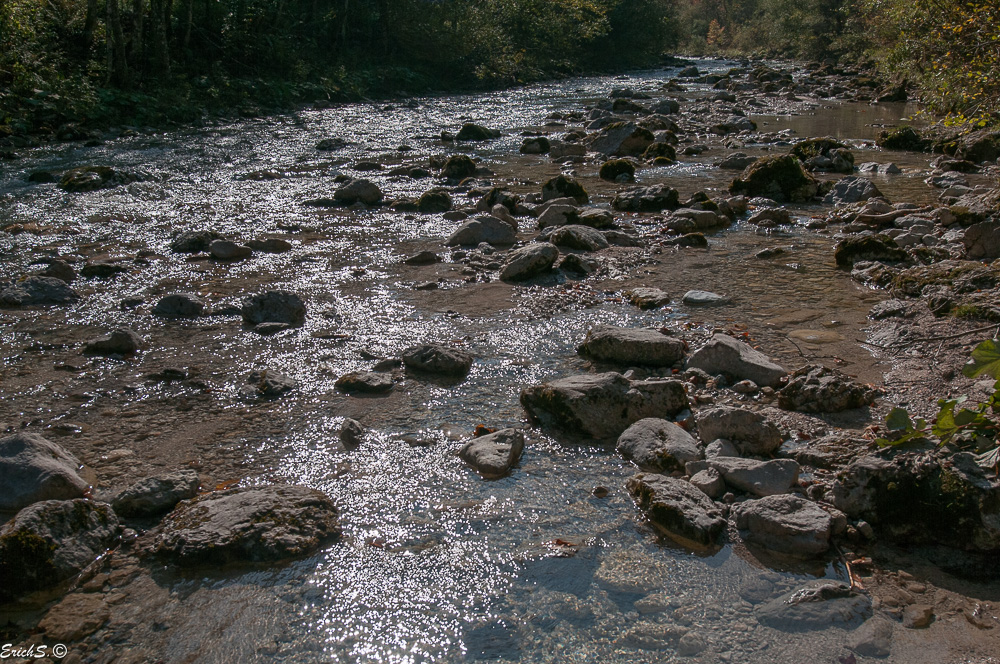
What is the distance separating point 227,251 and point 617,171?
6506mm

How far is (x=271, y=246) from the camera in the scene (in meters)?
7.56

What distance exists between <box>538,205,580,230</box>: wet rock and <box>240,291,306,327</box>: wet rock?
3.69 m

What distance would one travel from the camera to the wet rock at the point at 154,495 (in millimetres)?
3221

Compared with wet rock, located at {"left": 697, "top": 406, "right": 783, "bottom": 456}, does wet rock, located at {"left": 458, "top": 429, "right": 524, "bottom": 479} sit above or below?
below

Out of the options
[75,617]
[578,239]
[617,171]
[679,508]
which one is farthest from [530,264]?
[617,171]

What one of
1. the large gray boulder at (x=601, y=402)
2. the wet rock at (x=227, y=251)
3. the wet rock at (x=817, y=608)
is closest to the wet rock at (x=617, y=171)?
the wet rock at (x=227, y=251)

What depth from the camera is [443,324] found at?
554cm

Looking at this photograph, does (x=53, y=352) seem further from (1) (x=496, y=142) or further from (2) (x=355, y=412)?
(1) (x=496, y=142)

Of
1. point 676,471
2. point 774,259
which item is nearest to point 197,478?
point 676,471

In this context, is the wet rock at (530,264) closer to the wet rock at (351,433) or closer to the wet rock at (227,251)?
the wet rock at (227,251)

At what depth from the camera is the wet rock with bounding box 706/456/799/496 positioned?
127 inches

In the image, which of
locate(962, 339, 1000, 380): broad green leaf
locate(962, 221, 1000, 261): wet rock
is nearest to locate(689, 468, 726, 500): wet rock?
locate(962, 339, 1000, 380): broad green leaf

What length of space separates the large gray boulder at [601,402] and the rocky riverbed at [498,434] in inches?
0.9

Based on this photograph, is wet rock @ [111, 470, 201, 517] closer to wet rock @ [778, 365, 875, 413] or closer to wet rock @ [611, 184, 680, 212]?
wet rock @ [778, 365, 875, 413]
